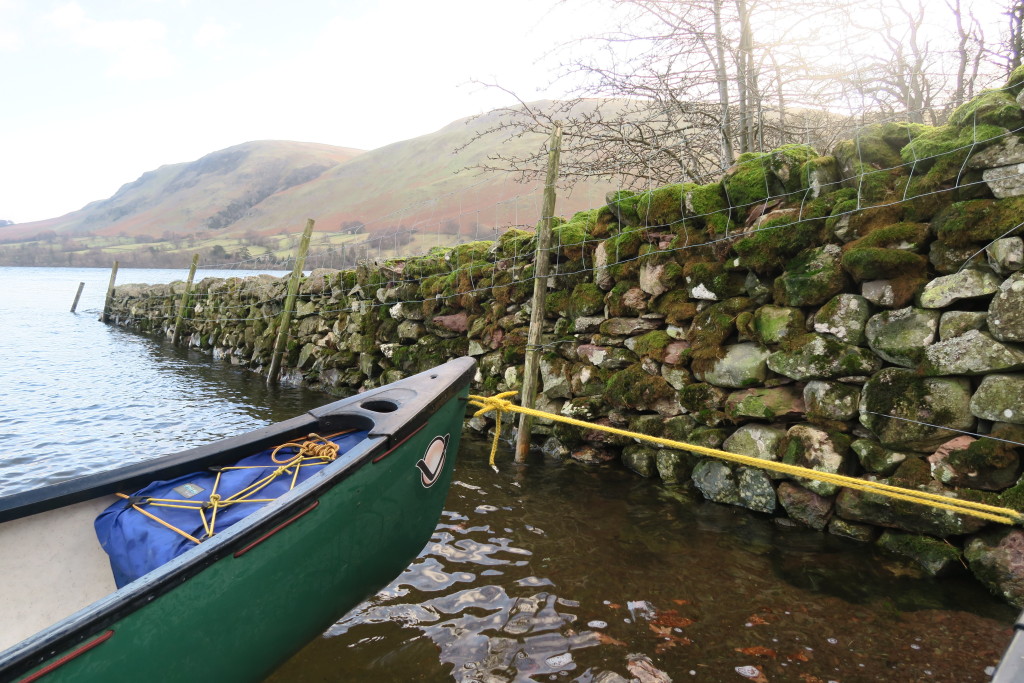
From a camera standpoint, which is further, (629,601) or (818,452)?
(818,452)

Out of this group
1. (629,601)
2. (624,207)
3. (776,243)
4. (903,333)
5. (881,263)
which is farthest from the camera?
(624,207)

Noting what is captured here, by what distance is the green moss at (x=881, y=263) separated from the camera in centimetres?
420

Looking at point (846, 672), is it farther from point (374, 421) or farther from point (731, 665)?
point (374, 421)

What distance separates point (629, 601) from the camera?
3.67 metres

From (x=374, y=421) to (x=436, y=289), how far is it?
564cm

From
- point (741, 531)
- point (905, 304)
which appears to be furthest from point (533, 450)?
point (905, 304)

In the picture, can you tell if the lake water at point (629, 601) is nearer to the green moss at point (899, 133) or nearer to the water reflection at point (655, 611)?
the water reflection at point (655, 611)

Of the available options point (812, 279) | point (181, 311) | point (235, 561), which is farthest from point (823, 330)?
point (181, 311)

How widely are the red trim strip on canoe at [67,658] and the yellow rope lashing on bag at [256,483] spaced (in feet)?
2.27

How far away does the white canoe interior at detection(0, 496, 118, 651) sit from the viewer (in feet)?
8.98

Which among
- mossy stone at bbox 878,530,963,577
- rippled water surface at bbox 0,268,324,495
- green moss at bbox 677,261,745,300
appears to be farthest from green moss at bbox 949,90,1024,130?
rippled water surface at bbox 0,268,324,495

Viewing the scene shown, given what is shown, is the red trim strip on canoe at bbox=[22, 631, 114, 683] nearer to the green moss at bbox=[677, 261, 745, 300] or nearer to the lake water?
the lake water

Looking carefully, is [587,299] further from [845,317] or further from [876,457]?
[876,457]

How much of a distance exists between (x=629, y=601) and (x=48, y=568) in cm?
339
